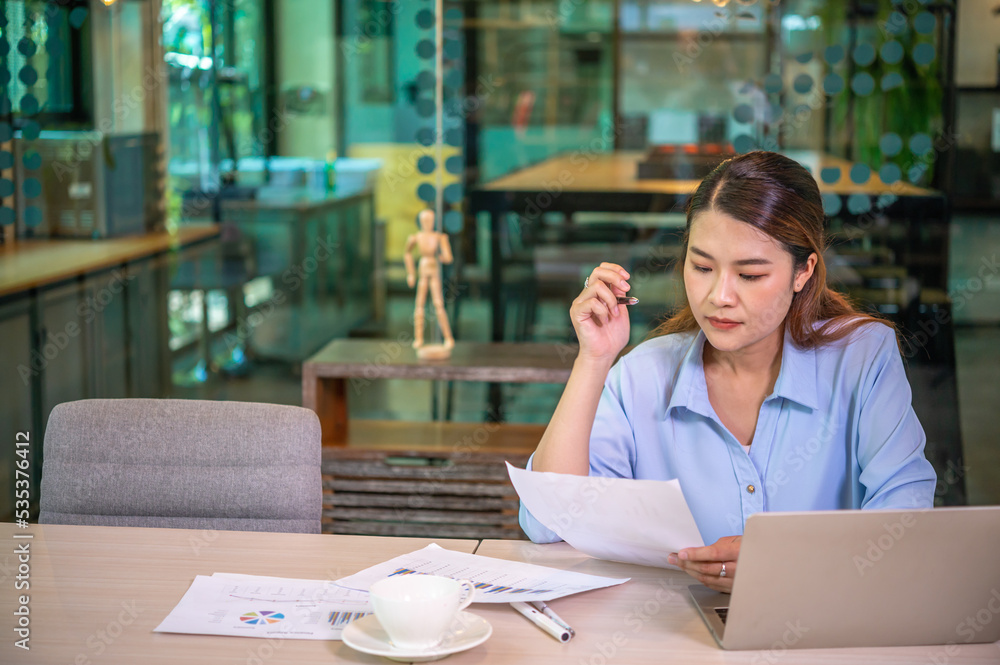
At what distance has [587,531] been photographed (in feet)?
4.33

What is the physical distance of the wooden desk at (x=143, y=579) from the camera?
1.14 metres

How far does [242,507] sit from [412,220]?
2.27 m

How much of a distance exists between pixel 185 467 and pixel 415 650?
29.6 inches

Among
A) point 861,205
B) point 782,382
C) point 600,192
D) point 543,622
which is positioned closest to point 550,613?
point 543,622

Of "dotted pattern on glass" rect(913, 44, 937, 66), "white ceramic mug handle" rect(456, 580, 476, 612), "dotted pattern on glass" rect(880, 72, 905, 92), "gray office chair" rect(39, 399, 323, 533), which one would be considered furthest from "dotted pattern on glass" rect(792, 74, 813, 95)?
"white ceramic mug handle" rect(456, 580, 476, 612)

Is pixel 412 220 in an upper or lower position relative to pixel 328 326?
upper

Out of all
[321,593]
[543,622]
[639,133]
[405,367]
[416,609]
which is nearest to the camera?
[416,609]

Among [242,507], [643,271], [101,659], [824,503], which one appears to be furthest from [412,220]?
[101,659]

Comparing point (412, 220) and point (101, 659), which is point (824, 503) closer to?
point (101, 659)

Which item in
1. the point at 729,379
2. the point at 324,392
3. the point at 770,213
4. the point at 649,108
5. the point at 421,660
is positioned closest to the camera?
the point at 421,660

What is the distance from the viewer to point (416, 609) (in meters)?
1.08

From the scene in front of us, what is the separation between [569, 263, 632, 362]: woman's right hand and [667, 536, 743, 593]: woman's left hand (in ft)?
1.24

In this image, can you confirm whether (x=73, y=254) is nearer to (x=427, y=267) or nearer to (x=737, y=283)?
(x=427, y=267)

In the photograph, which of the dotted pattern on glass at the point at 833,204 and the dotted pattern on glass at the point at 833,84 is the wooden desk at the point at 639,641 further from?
the dotted pattern on glass at the point at 833,84
